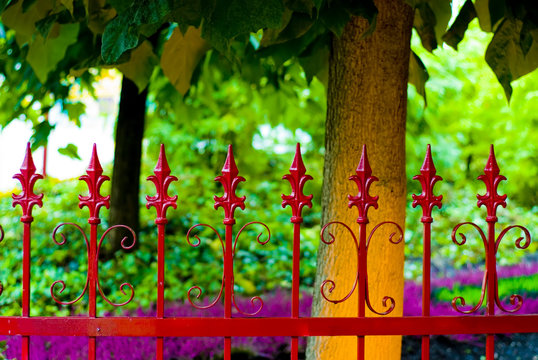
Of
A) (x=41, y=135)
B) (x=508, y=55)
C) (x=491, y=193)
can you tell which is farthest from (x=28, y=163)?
(x=508, y=55)

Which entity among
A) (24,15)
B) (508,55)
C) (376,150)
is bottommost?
(376,150)

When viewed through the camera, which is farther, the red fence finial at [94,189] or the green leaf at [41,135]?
the green leaf at [41,135]

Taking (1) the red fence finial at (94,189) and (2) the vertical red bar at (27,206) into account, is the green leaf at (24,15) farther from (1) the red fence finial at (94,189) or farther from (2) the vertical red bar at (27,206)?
(1) the red fence finial at (94,189)

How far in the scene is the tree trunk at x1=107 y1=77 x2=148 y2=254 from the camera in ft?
18.6

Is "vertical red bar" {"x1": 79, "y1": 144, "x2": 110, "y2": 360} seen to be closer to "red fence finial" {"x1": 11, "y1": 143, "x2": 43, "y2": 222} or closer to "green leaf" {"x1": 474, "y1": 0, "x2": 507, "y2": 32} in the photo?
"red fence finial" {"x1": 11, "y1": 143, "x2": 43, "y2": 222}

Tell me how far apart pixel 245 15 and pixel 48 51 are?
1.49 metres

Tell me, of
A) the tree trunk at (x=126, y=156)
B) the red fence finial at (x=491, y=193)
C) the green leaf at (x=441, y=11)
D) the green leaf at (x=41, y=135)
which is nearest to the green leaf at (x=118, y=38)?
the red fence finial at (x=491, y=193)

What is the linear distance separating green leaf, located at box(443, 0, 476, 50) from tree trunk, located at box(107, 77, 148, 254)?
3.60m

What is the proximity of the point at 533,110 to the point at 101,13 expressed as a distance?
599cm

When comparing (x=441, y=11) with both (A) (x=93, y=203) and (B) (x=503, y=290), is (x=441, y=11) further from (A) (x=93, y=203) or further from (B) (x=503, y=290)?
(B) (x=503, y=290)

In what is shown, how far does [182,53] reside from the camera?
2.83 meters

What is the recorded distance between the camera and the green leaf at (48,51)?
2766 mm

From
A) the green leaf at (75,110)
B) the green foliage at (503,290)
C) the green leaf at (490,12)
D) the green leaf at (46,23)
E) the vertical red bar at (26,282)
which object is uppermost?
the green leaf at (490,12)

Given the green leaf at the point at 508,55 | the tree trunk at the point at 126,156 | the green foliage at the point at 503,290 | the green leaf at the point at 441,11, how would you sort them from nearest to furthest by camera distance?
1. the green leaf at the point at 508,55
2. the green leaf at the point at 441,11
3. the green foliage at the point at 503,290
4. the tree trunk at the point at 126,156
